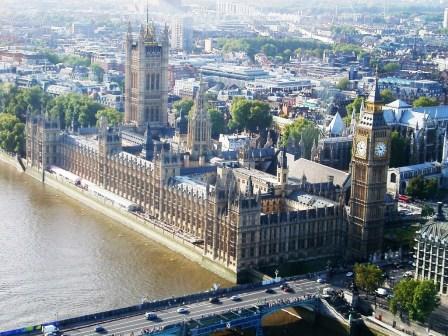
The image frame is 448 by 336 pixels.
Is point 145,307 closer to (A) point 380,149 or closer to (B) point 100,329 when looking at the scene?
(B) point 100,329

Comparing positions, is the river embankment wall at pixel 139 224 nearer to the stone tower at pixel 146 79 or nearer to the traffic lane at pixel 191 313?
the traffic lane at pixel 191 313

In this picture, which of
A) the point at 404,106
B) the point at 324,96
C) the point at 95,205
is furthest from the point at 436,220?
the point at 324,96

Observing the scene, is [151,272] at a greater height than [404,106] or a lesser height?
lesser

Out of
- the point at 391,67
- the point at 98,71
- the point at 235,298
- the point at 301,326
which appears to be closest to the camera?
the point at 235,298

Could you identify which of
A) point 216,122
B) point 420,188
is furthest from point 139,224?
point 216,122

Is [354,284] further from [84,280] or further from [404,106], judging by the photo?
[404,106]
